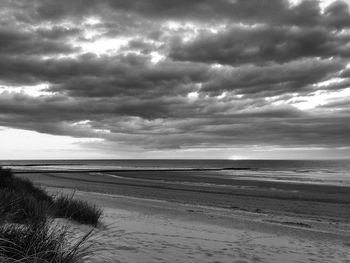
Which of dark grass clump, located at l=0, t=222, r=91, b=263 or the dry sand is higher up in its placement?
dark grass clump, located at l=0, t=222, r=91, b=263

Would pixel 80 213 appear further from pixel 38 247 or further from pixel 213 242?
pixel 38 247

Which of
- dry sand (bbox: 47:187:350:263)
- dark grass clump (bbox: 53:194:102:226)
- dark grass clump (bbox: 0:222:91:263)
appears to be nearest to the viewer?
dark grass clump (bbox: 0:222:91:263)

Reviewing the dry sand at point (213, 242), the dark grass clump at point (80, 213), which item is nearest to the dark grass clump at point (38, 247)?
the dry sand at point (213, 242)

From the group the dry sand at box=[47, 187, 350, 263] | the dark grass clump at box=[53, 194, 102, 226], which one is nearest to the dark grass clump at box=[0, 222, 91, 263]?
the dry sand at box=[47, 187, 350, 263]

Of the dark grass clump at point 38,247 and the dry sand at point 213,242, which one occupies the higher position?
the dark grass clump at point 38,247

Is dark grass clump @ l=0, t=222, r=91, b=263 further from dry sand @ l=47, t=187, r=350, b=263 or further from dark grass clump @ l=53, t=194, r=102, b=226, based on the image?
dark grass clump @ l=53, t=194, r=102, b=226

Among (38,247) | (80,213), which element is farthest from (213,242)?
(38,247)

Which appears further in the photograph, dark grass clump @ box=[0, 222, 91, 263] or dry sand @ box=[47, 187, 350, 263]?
dry sand @ box=[47, 187, 350, 263]

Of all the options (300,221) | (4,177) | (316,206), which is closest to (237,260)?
(300,221)

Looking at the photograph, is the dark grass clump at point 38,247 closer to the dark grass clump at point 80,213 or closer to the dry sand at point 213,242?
the dry sand at point 213,242

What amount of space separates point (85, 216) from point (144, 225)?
2.23m

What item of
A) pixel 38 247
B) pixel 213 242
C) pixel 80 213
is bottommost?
pixel 213 242

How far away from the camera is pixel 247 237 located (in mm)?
11336

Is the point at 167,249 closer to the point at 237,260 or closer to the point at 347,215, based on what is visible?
the point at 237,260
